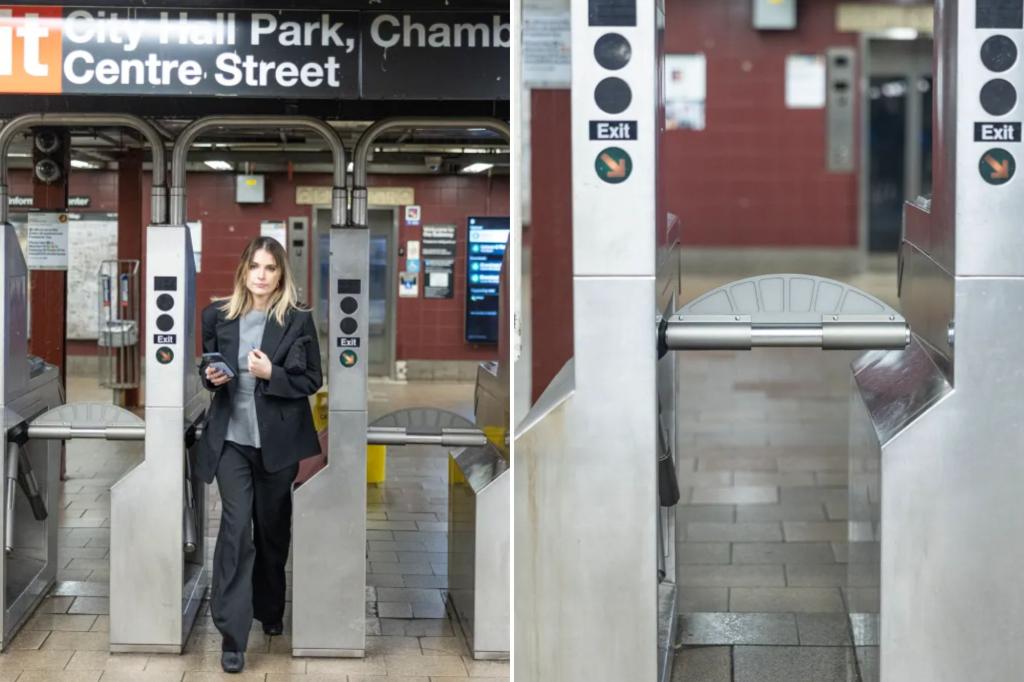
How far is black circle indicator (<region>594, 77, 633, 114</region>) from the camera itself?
10.7 feet

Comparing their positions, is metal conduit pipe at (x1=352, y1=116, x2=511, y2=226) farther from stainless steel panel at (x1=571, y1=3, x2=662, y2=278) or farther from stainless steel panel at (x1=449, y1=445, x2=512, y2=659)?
stainless steel panel at (x1=571, y1=3, x2=662, y2=278)

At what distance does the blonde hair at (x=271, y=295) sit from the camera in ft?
Answer: 16.1

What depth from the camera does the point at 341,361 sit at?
4.97m

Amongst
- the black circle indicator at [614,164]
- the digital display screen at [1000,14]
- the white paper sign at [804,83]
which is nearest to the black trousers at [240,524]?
the black circle indicator at [614,164]

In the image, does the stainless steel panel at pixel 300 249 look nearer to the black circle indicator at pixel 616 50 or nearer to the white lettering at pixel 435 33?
the white lettering at pixel 435 33

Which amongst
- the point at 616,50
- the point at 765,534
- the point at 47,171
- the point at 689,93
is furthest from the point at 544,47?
the point at 689,93

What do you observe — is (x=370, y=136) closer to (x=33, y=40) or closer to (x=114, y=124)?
(x=114, y=124)

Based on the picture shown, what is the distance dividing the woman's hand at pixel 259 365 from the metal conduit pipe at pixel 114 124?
25.6 inches

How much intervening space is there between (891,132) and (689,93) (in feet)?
10.4

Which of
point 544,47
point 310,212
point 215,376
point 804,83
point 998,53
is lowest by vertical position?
point 215,376

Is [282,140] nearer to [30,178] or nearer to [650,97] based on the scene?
[30,178]

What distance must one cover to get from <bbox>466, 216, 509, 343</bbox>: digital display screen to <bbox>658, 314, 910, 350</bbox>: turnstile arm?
745 cm

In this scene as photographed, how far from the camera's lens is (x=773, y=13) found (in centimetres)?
1911

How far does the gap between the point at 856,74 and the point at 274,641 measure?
16080mm
